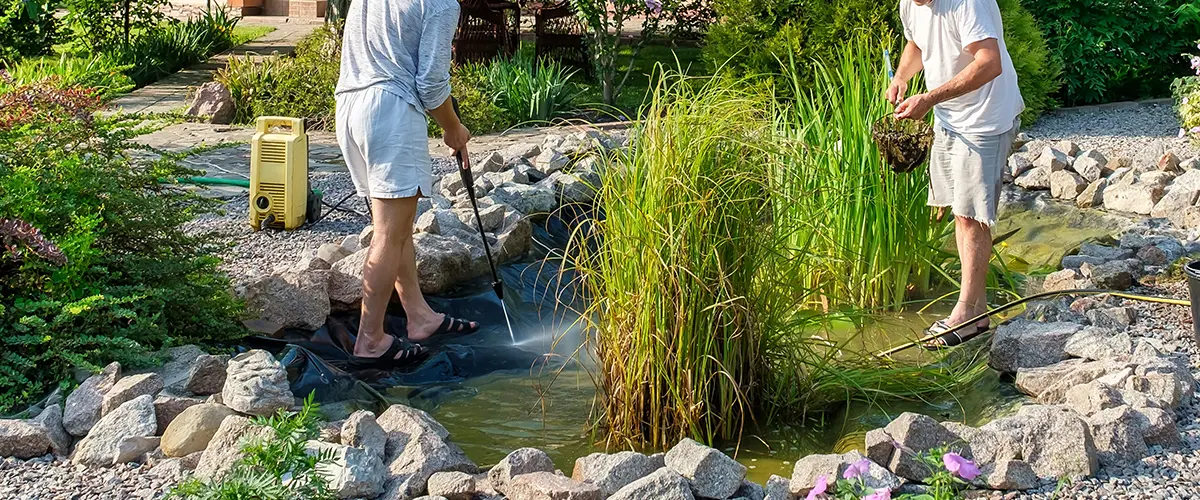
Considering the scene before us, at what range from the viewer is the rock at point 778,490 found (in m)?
2.65

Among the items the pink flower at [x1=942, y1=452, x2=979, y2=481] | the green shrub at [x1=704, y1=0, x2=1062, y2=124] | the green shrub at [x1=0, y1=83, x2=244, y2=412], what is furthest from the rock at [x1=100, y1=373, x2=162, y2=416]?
the green shrub at [x1=704, y1=0, x2=1062, y2=124]

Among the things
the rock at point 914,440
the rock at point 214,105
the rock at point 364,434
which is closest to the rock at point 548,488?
the rock at point 364,434

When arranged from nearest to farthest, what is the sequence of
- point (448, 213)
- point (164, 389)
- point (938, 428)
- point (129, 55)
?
point (938, 428) → point (164, 389) → point (448, 213) → point (129, 55)

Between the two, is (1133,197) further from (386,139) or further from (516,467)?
(516,467)

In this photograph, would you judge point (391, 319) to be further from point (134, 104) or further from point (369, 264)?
point (134, 104)

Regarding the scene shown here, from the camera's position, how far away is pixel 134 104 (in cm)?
880

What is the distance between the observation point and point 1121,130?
26.3ft

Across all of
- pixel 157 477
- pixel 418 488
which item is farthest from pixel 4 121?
pixel 418 488

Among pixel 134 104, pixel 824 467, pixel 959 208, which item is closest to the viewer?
pixel 824 467

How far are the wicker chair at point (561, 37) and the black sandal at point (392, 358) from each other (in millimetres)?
5860

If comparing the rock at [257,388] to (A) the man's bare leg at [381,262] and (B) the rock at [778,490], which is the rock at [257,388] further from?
(B) the rock at [778,490]

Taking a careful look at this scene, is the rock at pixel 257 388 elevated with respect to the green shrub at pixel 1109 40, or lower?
lower

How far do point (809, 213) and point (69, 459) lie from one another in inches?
92.2

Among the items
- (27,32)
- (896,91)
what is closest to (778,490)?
(896,91)
